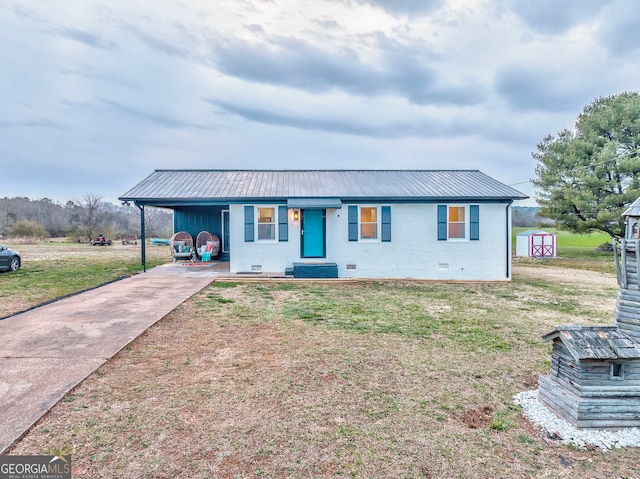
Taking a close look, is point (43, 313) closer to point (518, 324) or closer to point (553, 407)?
point (553, 407)

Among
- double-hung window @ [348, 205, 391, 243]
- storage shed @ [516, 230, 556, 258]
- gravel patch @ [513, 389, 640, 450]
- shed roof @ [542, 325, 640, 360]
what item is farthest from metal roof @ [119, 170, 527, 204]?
storage shed @ [516, 230, 556, 258]

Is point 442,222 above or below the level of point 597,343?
above

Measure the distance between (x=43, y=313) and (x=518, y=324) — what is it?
348 inches

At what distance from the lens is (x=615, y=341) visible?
269 cm

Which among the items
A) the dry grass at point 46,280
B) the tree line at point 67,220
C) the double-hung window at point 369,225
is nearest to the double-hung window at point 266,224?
the double-hung window at point 369,225

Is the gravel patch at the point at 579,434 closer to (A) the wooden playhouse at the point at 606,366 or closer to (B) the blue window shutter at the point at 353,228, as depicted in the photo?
(A) the wooden playhouse at the point at 606,366

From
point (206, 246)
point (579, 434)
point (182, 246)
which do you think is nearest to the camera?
point (579, 434)

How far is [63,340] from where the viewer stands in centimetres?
438

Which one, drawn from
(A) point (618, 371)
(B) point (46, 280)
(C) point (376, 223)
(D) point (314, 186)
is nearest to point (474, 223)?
(C) point (376, 223)

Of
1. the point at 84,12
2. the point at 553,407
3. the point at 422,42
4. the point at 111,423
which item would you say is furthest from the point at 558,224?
the point at 84,12

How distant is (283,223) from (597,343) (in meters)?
8.60

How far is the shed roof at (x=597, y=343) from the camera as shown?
101 inches

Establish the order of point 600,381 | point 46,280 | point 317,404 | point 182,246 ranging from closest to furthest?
point 600,381, point 317,404, point 46,280, point 182,246

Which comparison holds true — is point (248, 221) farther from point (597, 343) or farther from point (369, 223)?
point (597, 343)
